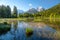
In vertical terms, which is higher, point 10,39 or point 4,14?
point 4,14

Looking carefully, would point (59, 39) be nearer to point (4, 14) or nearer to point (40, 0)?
point (40, 0)

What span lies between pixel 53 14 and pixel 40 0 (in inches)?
458

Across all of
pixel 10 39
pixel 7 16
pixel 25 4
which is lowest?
pixel 10 39

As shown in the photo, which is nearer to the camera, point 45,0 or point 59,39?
point 59,39

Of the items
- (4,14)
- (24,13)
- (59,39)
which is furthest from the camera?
(24,13)

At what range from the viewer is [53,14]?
33938mm

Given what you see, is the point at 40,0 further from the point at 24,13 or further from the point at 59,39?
the point at 59,39

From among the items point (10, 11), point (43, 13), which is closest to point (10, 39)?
point (10, 11)

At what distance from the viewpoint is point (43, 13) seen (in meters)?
33.1

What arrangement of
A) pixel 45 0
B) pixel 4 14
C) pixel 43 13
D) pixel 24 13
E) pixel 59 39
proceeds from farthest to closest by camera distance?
pixel 43 13, pixel 24 13, pixel 4 14, pixel 45 0, pixel 59 39

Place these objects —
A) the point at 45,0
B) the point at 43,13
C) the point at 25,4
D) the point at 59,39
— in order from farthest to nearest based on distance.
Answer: the point at 43,13
the point at 45,0
the point at 25,4
the point at 59,39

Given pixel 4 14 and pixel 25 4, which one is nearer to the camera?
pixel 25 4

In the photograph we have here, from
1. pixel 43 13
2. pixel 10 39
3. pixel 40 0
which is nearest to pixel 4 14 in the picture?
pixel 40 0

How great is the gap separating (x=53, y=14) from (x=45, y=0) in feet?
39.2
